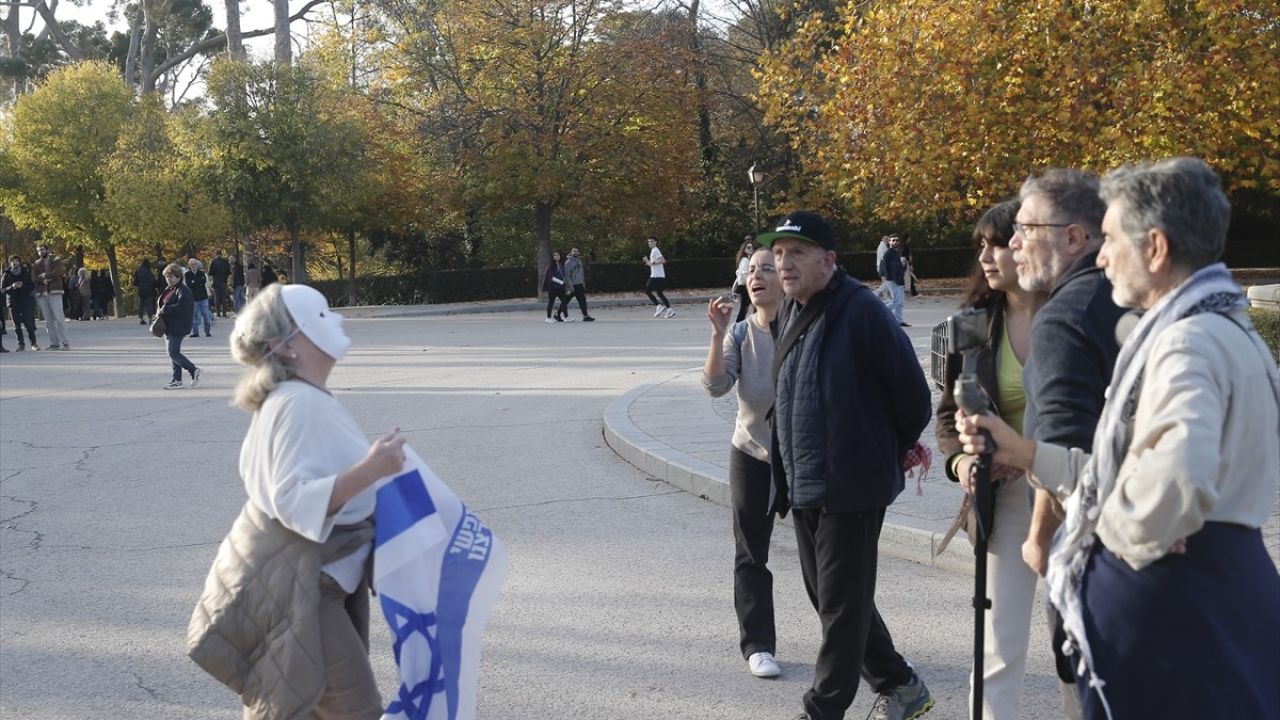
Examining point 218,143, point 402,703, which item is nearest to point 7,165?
point 218,143

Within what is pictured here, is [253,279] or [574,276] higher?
[253,279]

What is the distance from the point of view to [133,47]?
58.1 meters

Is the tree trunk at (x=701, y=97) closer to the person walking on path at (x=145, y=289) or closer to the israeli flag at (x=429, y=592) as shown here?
the person walking on path at (x=145, y=289)

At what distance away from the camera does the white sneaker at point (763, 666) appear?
16.7 feet

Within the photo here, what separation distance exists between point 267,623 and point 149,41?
61.7 metres

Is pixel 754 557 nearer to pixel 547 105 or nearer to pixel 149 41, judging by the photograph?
pixel 547 105

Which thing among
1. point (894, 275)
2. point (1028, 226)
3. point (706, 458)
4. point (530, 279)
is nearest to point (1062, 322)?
point (1028, 226)

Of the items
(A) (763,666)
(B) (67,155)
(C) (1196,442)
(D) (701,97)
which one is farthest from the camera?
(D) (701,97)

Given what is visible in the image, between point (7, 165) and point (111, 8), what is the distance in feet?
79.3

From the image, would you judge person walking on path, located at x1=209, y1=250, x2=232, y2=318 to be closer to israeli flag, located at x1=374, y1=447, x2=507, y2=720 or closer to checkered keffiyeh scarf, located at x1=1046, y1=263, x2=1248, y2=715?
israeli flag, located at x1=374, y1=447, x2=507, y2=720

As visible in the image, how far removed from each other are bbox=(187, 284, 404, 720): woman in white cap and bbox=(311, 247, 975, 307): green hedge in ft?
123

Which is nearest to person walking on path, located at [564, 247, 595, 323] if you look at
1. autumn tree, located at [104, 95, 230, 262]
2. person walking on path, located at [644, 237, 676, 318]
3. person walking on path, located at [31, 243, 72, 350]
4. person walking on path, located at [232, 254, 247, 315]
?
person walking on path, located at [644, 237, 676, 318]

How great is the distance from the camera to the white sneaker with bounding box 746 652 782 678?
16.7 feet

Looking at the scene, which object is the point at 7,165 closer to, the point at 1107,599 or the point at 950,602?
the point at 950,602
